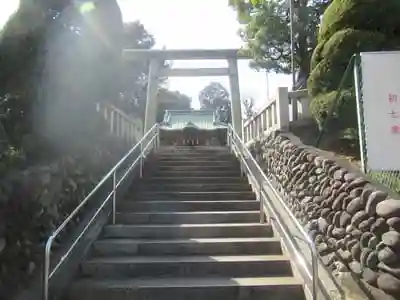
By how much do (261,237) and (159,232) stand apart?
1196 mm

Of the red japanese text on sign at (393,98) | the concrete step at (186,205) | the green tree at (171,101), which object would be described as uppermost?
the green tree at (171,101)

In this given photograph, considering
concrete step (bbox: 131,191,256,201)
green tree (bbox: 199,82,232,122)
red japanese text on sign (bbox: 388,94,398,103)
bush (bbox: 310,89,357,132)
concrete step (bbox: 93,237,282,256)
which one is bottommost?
concrete step (bbox: 93,237,282,256)

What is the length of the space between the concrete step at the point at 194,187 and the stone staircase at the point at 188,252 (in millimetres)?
16

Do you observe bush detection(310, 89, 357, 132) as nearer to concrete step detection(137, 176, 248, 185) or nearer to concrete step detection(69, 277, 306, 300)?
concrete step detection(137, 176, 248, 185)

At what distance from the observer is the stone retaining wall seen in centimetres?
376

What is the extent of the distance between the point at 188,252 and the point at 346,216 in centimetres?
176

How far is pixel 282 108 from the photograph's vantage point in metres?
8.02

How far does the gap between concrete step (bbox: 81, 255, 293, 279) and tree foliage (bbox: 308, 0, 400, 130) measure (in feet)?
8.04

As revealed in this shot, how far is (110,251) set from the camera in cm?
537

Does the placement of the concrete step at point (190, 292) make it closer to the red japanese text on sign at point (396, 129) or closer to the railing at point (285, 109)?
the red japanese text on sign at point (396, 129)

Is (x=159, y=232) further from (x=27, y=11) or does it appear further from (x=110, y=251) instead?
(x=27, y=11)

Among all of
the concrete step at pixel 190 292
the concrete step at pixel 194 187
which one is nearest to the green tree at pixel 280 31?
the concrete step at pixel 194 187

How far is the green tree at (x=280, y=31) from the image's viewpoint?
1306 cm

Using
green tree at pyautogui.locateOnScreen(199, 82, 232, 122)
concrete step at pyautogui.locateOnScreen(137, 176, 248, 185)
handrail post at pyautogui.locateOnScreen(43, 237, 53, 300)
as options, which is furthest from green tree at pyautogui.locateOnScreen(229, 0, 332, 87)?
green tree at pyautogui.locateOnScreen(199, 82, 232, 122)
